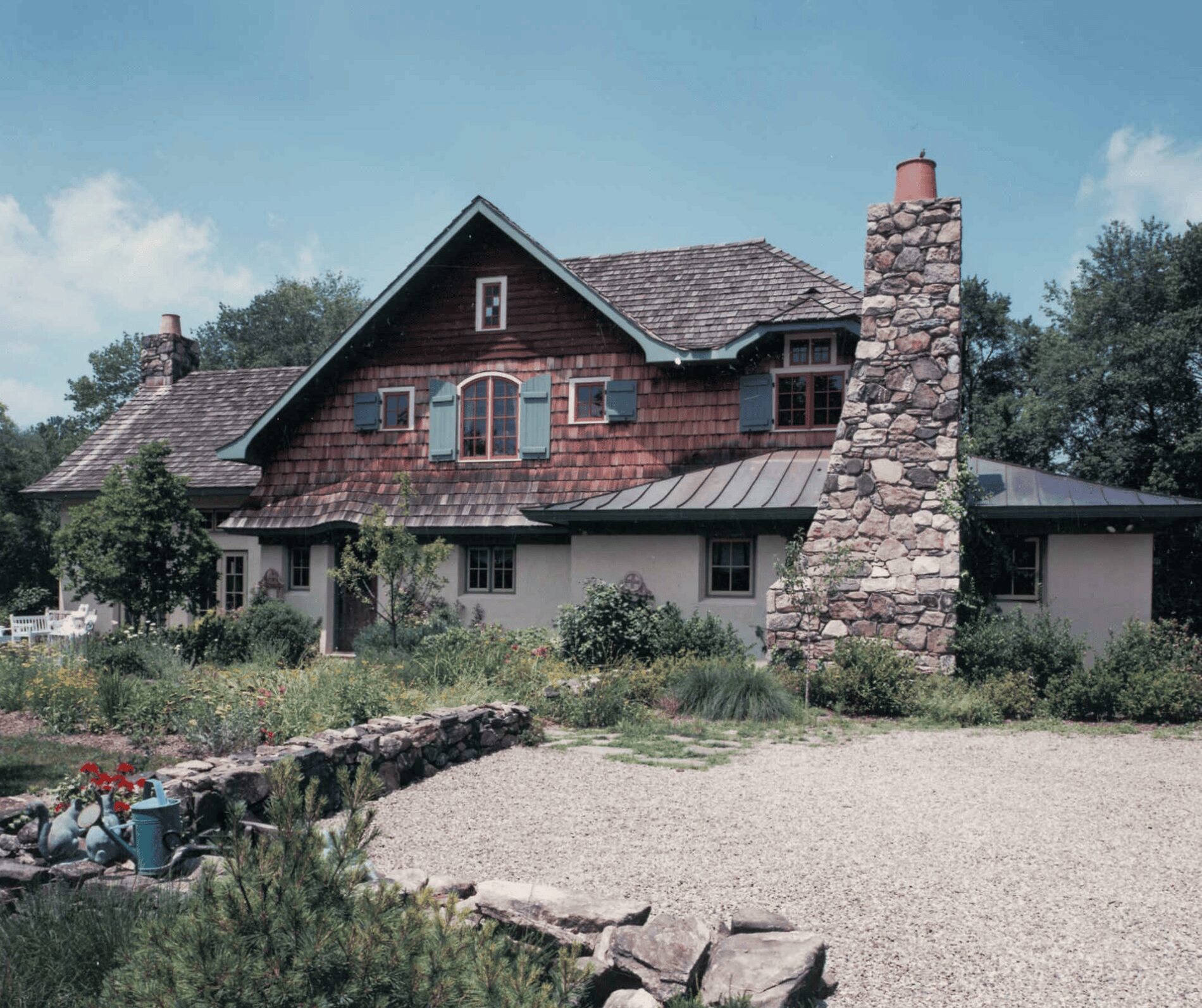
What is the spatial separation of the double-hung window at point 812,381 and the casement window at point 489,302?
18.1 ft

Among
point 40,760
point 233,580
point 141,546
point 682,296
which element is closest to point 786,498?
point 682,296

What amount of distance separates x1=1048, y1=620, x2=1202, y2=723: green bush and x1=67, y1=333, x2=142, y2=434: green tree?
47.4m

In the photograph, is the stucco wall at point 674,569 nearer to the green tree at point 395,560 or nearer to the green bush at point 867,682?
the green tree at point 395,560

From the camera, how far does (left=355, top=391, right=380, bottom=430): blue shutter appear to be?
19.3 meters

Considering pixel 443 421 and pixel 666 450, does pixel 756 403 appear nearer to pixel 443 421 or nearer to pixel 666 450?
pixel 666 450

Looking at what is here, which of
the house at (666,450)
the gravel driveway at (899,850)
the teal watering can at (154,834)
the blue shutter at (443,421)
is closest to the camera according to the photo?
the gravel driveway at (899,850)

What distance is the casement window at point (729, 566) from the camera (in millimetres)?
16141

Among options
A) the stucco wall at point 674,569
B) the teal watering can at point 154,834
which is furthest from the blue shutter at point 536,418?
the teal watering can at point 154,834

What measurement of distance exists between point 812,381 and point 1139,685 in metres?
7.38

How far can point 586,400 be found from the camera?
18203mm

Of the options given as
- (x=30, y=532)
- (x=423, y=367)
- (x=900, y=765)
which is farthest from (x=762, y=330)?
(x=30, y=532)

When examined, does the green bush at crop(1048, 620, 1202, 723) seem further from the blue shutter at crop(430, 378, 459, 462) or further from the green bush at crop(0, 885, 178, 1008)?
the blue shutter at crop(430, 378, 459, 462)

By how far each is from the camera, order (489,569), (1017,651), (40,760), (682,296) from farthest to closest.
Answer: (682,296)
(489,569)
(1017,651)
(40,760)

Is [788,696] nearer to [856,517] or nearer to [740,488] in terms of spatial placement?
[856,517]
